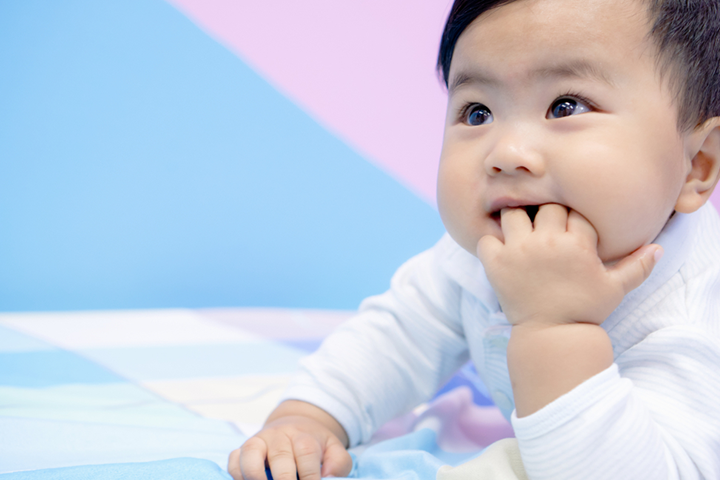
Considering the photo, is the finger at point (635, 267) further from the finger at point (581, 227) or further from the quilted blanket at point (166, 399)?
the quilted blanket at point (166, 399)

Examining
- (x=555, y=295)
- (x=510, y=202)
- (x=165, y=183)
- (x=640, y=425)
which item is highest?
(x=165, y=183)

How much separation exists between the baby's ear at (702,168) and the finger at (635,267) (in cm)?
9

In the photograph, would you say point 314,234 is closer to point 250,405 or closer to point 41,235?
point 41,235

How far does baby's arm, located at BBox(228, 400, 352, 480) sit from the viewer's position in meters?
0.68

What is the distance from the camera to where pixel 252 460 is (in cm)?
68

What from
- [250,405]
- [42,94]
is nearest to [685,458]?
[250,405]

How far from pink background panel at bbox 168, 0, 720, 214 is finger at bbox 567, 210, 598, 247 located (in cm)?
130

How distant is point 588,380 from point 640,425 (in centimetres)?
6

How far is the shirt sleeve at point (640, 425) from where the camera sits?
1.83 feet

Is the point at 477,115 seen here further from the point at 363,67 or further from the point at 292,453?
the point at 363,67

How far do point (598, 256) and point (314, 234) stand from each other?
1.28 metres

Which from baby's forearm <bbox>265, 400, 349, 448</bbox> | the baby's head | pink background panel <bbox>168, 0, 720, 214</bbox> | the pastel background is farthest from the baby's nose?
pink background panel <bbox>168, 0, 720, 214</bbox>

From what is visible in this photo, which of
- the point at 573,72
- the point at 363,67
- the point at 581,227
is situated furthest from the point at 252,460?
the point at 363,67

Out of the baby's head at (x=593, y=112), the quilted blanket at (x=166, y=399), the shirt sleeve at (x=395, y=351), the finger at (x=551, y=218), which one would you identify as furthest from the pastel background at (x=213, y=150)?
the finger at (x=551, y=218)
